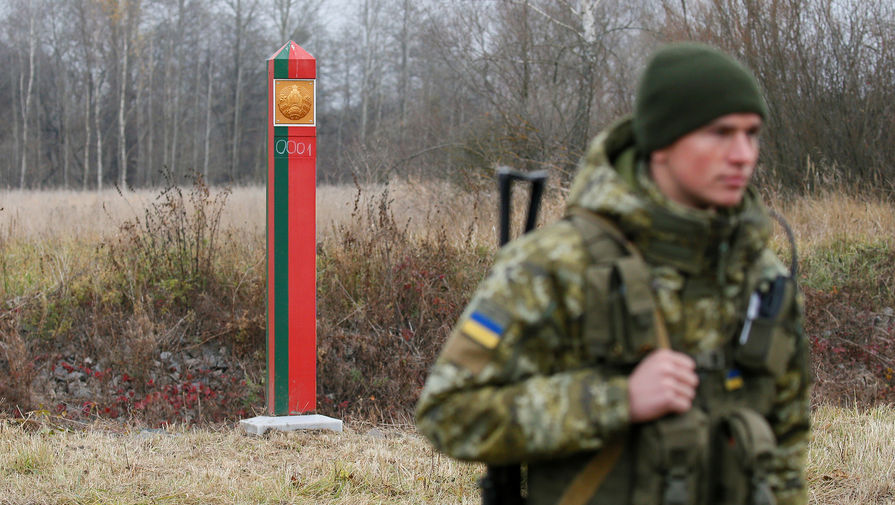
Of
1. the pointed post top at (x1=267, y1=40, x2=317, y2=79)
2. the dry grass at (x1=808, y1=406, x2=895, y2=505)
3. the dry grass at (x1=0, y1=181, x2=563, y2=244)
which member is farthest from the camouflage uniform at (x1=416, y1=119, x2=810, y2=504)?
the dry grass at (x1=0, y1=181, x2=563, y2=244)

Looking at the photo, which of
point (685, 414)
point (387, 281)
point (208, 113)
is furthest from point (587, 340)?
point (208, 113)

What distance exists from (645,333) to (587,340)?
12cm

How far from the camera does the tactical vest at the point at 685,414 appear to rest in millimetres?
1814

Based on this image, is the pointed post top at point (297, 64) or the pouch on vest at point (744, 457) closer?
the pouch on vest at point (744, 457)

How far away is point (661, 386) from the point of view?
1771mm

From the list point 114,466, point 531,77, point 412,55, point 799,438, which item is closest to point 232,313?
point 114,466

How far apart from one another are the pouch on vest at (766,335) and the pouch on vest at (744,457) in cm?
11

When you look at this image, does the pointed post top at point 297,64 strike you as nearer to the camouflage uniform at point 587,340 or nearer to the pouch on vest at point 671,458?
the camouflage uniform at point 587,340

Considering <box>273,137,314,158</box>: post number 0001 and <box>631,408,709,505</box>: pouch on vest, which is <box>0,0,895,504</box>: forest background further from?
<box>631,408,709,505</box>: pouch on vest

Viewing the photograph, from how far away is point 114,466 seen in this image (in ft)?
17.4

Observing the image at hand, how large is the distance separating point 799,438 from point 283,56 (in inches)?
196

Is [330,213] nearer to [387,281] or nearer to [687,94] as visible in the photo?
[387,281]

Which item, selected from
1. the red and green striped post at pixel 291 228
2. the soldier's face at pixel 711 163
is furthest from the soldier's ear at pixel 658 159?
the red and green striped post at pixel 291 228

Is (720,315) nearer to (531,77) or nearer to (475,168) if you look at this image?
(475,168)
